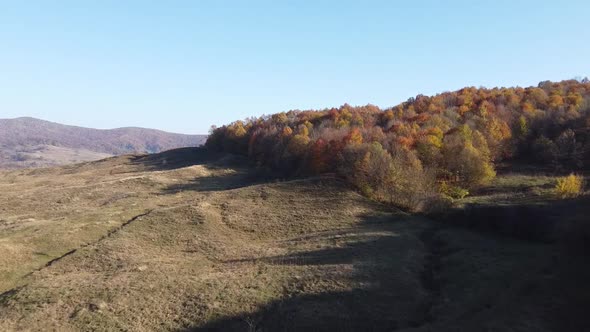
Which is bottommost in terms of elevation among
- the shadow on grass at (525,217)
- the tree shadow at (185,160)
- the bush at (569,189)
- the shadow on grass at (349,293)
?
the shadow on grass at (349,293)

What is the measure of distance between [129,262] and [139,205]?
994 inches

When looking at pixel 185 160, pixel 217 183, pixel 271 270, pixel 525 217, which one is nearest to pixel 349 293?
pixel 271 270

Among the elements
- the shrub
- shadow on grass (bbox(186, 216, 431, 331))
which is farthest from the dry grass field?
the shrub

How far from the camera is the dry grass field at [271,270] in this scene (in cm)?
2520

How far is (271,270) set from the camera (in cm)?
3462

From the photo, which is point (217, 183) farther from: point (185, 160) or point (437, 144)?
point (185, 160)

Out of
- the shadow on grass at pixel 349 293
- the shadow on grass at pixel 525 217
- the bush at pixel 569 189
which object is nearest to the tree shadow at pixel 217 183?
the shadow on grass at pixel 349 293

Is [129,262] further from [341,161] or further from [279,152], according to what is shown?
[279,152]

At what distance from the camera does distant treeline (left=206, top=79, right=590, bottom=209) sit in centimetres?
6481

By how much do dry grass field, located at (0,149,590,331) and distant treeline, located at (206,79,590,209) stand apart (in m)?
7.50

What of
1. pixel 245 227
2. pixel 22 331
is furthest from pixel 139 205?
pixel 22 331

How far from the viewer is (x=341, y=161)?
2869 inches

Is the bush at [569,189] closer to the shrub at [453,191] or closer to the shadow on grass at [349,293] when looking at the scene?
the shrub at [453,191]

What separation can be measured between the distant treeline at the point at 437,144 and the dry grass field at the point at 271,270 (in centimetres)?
750
